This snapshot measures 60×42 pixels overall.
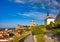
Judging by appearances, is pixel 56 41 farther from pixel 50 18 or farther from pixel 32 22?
pixel 50 18

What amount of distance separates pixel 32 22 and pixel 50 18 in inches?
442

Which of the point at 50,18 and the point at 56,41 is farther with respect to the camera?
the point at 50,18

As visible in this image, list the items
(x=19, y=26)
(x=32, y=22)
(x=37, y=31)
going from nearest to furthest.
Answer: (x=37, y=31), (x=19, y=26), (x=32, y=22)

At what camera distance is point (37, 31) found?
21359 millimetres

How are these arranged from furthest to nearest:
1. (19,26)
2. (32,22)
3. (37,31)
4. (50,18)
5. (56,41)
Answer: (50,18) < (32,22) < (19,26) < (37,31) < (56,41)

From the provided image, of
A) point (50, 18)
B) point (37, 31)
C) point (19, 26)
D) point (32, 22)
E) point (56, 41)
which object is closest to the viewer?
point (56, 41)

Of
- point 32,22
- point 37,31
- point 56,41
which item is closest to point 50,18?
point 32,22

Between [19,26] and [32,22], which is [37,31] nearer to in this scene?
[19,26]

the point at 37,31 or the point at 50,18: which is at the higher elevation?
the point at 50,18

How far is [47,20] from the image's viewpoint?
6203cm

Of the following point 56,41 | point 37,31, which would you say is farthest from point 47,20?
point 56,41

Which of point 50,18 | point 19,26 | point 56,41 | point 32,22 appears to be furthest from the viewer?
point 50,18

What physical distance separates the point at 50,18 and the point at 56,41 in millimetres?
52982

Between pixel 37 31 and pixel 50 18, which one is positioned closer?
pixel 37 31
